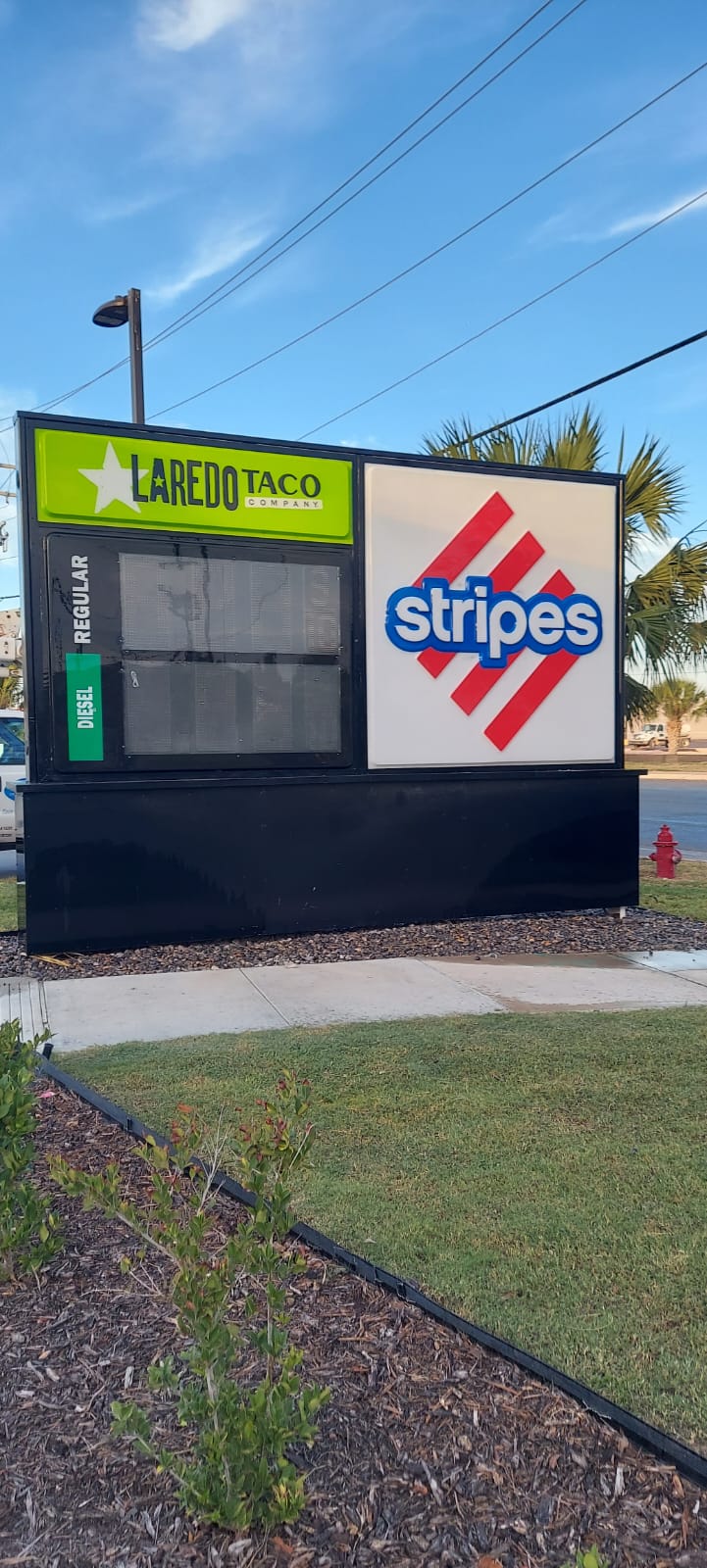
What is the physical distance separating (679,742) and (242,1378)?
6154 centimetres

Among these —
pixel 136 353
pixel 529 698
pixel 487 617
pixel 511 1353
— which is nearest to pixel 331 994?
pixel 529 698

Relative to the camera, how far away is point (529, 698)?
9297 mm

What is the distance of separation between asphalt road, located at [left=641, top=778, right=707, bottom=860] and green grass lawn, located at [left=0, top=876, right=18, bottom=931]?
894 cm

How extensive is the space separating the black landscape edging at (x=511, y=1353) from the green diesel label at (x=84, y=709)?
439 cm

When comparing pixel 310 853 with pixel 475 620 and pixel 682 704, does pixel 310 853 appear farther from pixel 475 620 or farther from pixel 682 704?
pixel 682 704

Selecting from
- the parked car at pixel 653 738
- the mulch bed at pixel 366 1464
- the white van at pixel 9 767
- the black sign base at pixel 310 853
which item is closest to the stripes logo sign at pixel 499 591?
the black sign base at pixel 310 853

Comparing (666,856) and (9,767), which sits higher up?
(9,767)

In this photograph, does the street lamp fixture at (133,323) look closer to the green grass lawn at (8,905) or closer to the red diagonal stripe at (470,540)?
the green grass lawn at (8,905)

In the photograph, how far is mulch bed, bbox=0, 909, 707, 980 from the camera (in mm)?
7973

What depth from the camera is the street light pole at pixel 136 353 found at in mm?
14945

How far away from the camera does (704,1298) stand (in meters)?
3.17

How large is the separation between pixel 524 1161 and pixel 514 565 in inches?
236

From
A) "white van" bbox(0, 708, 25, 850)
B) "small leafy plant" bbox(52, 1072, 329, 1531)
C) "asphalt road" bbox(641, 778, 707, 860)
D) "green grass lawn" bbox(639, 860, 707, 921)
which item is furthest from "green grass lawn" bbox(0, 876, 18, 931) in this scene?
"asphalt road" bbox(641, 778, 707, 860)

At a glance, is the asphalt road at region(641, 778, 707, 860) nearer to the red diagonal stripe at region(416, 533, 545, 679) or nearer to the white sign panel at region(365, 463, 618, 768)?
the white sign panel at region(365, 463, 618, 768)
